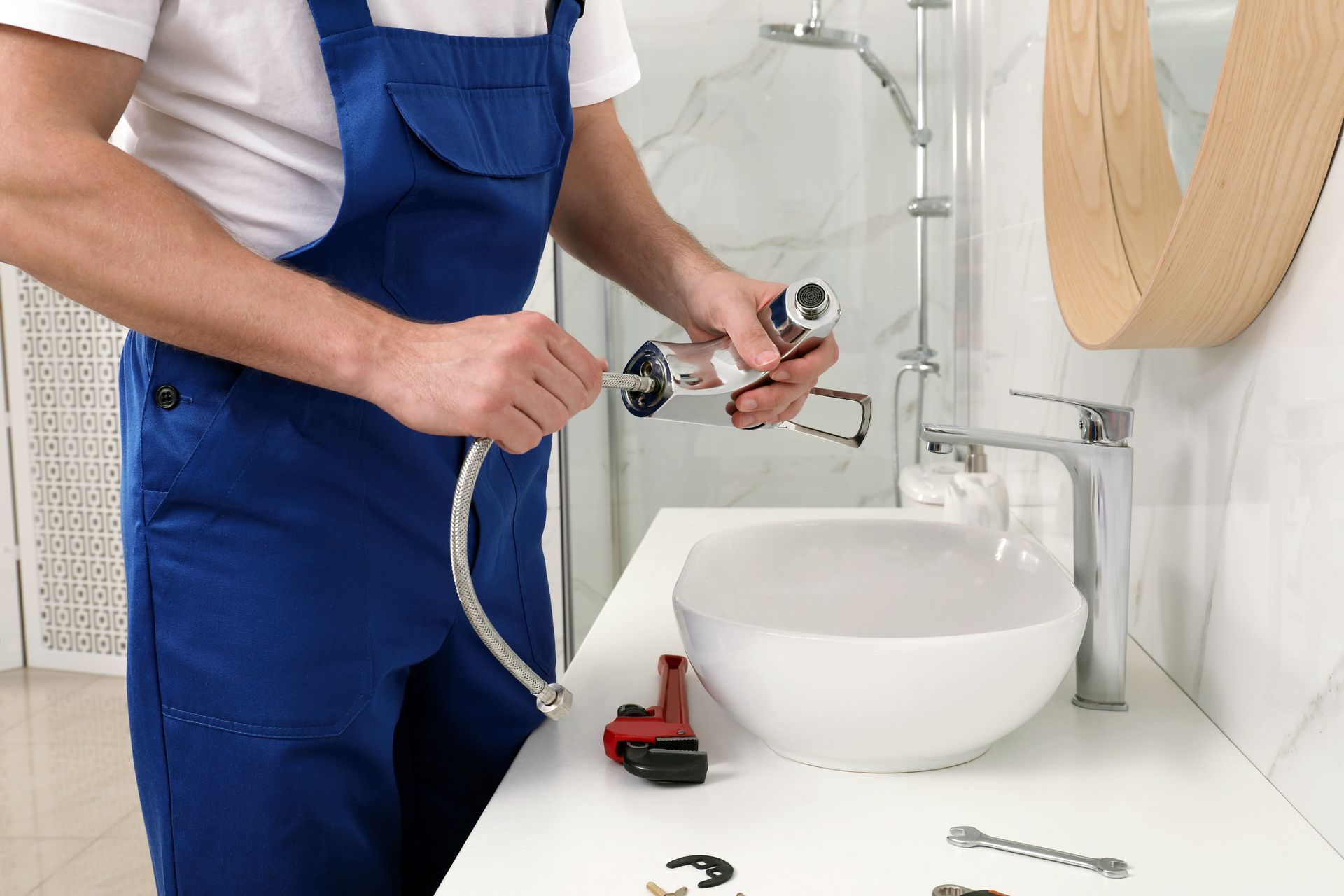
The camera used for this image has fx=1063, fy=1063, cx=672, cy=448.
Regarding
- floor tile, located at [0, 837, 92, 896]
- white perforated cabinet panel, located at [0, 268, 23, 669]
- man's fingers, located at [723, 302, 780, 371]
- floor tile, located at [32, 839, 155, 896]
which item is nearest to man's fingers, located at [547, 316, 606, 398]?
man's fingers, located at [723, 302, 780, 371]

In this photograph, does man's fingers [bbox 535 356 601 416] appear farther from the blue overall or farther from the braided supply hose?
the blue overall

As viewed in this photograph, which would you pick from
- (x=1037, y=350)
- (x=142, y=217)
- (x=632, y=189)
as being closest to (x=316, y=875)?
(x=142, y=217)

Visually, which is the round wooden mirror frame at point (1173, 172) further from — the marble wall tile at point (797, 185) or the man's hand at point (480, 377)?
the marble wall tile at point (797, 185)

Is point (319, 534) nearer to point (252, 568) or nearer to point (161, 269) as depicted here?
point (252, 568)

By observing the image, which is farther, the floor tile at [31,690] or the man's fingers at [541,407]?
the floor tile at [31,690]

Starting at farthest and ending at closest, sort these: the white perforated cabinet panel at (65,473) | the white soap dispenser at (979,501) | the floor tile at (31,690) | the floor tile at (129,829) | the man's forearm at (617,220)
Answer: the white perforated cabinet panel at (65,473), the floor tile at (31,690), the floor tile at (129,829), the white soap dispenser at (979,501), the man's forearm at (617,220)

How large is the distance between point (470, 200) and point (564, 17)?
0.67 feet

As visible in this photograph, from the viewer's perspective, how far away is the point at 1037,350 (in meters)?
1.19

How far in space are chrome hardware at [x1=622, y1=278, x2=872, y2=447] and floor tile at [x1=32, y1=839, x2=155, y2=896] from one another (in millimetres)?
1530

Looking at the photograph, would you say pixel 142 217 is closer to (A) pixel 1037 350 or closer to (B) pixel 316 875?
(B) pixel 316 875

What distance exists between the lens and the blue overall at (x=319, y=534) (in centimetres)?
66

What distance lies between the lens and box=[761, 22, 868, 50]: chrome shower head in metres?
1.84

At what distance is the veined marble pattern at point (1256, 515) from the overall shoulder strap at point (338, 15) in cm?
58

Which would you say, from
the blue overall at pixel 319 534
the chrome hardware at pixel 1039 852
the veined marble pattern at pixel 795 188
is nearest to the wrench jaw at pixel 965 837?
the chrome hardware at pixel 1039 852
